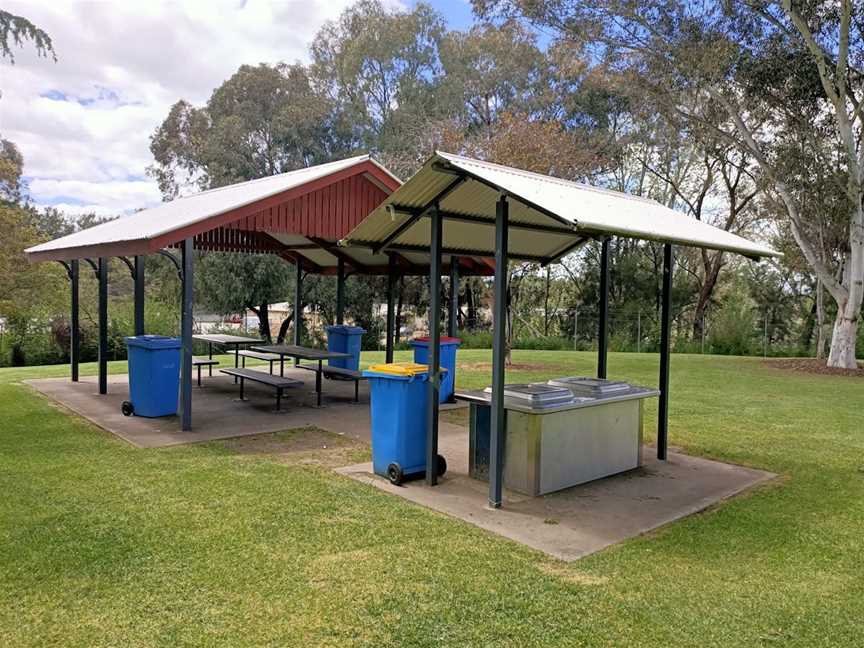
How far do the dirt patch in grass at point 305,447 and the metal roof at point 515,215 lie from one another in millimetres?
2203

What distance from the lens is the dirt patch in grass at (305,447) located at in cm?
677

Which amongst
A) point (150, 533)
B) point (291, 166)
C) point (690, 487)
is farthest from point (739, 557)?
point (291, 166)

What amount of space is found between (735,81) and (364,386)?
44.1 feet

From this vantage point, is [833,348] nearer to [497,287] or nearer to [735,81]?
[735,81]


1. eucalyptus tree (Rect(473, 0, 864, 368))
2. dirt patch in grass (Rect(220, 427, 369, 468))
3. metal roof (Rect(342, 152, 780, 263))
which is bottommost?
dirt patch in grass (Rect(220, 427, 369, 468))

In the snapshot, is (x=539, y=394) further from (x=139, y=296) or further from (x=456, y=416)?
(x=139, y=296)

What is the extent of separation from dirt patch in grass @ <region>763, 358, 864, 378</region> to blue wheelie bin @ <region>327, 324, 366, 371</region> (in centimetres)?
1162

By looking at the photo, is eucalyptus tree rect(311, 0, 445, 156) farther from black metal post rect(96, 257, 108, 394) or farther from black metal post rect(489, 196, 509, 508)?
black metal post rect(489, 196, 509, 508)

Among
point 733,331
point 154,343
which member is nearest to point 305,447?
point 154,343

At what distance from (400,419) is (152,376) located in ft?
14.4

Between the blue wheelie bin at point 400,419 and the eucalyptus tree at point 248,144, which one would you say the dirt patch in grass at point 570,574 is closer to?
the blue wheelie bin at point 400,419

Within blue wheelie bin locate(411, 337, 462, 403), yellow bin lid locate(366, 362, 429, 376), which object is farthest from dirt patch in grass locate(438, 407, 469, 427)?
yellow bin lid locate(366, 362, 429, 376)

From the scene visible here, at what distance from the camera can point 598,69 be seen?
19875 mm

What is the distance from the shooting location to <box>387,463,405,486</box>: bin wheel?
5.82 meters
